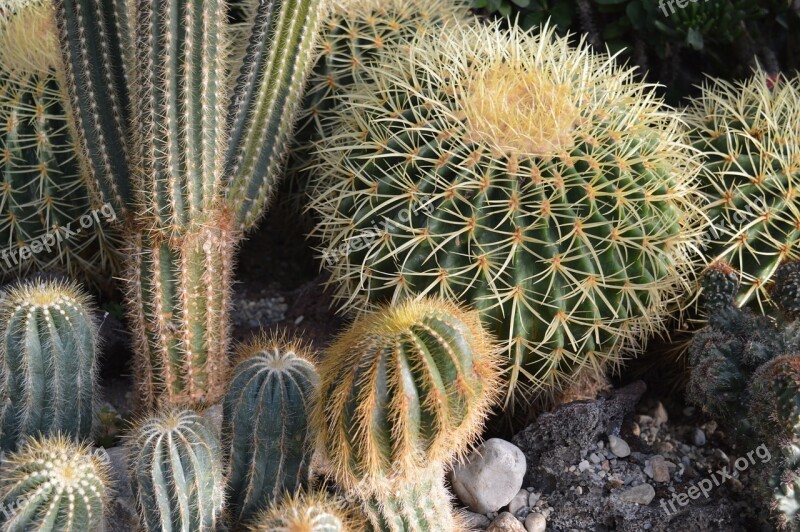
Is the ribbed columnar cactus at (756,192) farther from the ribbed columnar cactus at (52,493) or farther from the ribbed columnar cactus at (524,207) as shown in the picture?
the ribbed columnar cactus at (52,493)

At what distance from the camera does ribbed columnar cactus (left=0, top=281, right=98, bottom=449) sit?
239 centimetres

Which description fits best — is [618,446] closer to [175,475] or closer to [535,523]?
[535,523]

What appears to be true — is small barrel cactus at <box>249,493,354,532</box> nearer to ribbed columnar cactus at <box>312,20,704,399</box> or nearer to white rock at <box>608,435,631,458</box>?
ribbed columnar cactus at <box>312,20,704,399</box>

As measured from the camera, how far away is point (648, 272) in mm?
2598

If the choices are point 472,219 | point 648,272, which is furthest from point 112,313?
point 648,272

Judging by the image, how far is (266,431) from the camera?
2.28 metres

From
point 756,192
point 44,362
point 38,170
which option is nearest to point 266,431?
point 44,362

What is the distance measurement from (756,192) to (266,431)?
1709mm

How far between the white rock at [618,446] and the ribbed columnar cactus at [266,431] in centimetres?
100

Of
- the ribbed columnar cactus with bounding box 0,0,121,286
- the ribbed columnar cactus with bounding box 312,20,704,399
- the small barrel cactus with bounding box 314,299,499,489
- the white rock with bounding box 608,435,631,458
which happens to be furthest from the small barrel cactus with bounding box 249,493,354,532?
the ribbed columnar cactus with bounding box 0,0,121,286

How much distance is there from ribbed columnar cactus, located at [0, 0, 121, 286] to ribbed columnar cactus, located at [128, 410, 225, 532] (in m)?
1.15

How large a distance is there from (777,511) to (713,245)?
964 mm

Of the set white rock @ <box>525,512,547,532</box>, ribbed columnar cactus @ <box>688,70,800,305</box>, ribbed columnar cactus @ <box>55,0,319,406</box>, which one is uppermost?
ribbed columnar cactus @ <box>55,0,319,406</box>

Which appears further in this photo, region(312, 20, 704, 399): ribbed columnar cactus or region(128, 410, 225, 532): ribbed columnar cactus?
region(312, 20, 704, 399): ribbed columnar cactus
